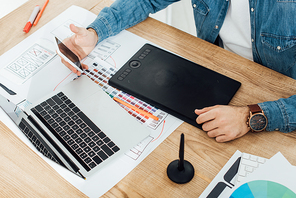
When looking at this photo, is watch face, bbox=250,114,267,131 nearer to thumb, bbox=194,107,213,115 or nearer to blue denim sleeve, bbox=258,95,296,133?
blue denim sleeve, bbox=258,95,296,133

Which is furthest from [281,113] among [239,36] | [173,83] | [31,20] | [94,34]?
[31,20]

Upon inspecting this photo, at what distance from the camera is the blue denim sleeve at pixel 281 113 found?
0.71m

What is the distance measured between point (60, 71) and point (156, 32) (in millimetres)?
381

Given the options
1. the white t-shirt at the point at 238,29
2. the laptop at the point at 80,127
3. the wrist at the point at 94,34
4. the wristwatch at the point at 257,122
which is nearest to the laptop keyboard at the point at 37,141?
the laptop at the point at 80,127

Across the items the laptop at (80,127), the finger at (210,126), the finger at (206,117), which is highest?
the laptop at (80,127)

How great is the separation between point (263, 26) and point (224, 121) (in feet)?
1.35

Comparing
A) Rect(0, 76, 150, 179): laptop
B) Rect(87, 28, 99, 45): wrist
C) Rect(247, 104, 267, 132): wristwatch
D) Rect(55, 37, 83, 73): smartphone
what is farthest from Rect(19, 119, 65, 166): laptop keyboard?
Rect(247, 104, 267, 132): wristwatch

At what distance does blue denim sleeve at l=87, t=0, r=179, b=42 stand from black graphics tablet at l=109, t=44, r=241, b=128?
168mm

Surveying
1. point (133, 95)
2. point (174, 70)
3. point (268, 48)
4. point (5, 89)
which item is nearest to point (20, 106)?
point (5, 89)

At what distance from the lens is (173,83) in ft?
2.68

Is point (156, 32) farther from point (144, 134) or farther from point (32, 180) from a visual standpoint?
point (32, 180)

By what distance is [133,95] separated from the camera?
818mm

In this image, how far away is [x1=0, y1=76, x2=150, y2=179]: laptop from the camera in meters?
0.69

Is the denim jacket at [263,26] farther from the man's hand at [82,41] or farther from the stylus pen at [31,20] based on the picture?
the stylus pen at [31,20]
